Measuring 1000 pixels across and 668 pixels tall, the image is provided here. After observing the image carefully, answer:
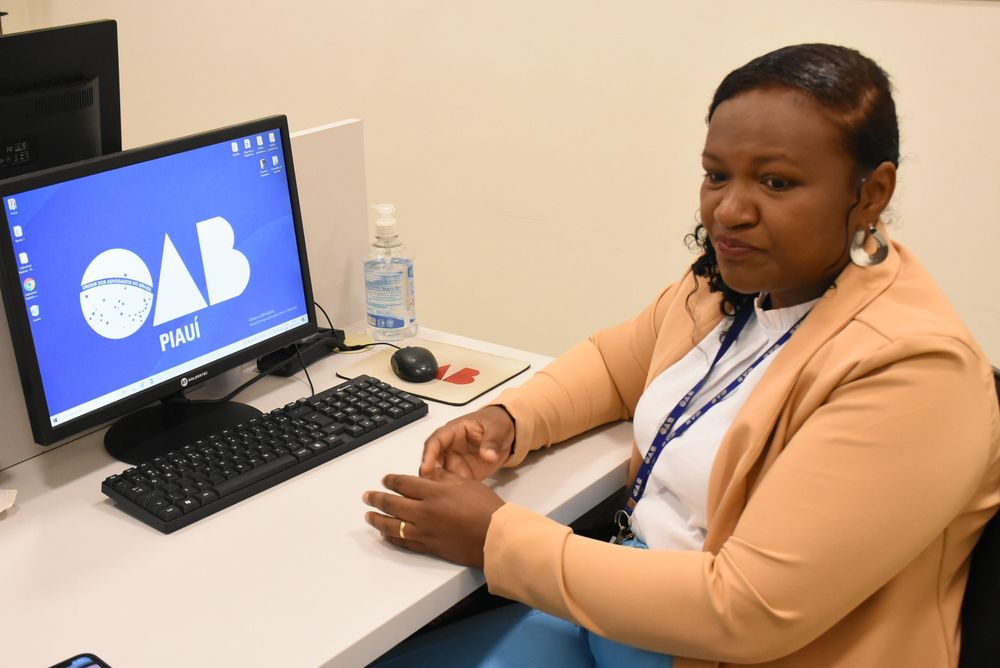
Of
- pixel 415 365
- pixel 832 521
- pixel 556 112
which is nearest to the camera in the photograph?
pixel 832 521

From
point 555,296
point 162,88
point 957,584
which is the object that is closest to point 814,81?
point 957,584

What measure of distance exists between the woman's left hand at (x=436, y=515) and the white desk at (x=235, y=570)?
0.06 feet

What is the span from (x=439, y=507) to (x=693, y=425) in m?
0.32

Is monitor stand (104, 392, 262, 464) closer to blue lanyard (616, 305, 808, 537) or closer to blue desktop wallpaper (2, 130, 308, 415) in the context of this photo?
blue desktop wallpaper (2, 130, 308, 415)

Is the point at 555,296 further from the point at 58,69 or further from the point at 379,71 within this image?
the point at 58,69

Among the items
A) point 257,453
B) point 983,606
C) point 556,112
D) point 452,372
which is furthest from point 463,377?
point 556,112

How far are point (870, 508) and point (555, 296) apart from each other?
2020mm

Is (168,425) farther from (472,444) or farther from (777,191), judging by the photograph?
(777,191)

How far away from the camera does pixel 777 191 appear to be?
1.07 meters

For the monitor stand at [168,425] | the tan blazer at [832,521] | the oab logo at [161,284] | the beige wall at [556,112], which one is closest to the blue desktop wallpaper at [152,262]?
the oab logo at [161,284]

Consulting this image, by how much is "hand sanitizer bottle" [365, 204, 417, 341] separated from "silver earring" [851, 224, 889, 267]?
0.91 metres

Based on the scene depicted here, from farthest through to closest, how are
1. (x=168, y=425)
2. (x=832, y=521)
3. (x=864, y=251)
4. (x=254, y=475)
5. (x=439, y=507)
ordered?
1. (x=168, y=425)
2. (x=254, y=475)
3. (x=439, y=507)
4. (x=864, y=251)
5. (x=832, y=521)

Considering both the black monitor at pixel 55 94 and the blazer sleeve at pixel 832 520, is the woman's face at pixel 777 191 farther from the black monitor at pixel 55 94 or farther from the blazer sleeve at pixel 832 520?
the black monitor at pixel 55 94

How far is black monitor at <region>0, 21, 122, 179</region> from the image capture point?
1452mm
